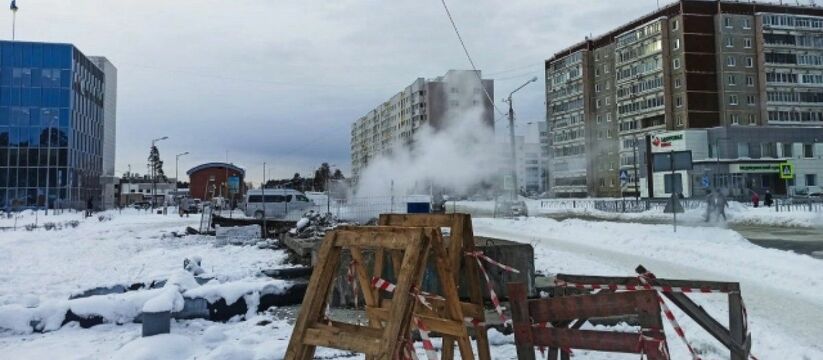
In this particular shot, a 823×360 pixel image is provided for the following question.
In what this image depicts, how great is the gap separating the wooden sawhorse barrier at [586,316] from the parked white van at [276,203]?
3078 cm

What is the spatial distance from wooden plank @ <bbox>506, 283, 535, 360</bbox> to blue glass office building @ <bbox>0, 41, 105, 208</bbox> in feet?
188

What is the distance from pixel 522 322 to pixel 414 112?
298 ft

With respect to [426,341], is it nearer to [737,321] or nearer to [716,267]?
[737,321]

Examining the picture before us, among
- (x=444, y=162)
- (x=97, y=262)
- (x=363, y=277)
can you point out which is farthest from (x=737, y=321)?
(x=444, y=162)

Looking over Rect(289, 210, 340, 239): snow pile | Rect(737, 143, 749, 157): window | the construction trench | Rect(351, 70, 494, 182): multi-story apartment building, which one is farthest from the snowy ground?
Rect(737, 143, 749, 157): window

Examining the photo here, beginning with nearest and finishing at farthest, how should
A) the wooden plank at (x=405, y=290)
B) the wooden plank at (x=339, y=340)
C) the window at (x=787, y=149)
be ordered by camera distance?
the wooden plank at (x=405, y=290) < the wooden plank at (x=339, y=340) < the window at (x=787, y=149)

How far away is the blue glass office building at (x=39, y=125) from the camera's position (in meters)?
51.8

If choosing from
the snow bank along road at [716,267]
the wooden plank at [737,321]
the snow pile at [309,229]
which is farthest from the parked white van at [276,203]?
the wooden plank at [737,321]

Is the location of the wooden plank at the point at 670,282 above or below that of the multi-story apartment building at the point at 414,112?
below

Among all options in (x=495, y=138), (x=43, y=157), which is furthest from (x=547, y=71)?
(x=43, y=157)

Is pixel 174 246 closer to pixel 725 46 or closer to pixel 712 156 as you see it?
pixel 712 156

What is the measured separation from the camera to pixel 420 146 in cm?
4259

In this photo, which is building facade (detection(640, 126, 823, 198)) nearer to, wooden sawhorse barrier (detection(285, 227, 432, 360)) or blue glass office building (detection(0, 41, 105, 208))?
wooden sawhorse barrier (detection(285, 227, 432, 360))

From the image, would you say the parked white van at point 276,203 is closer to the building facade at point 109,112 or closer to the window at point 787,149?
the window at point 787,149
